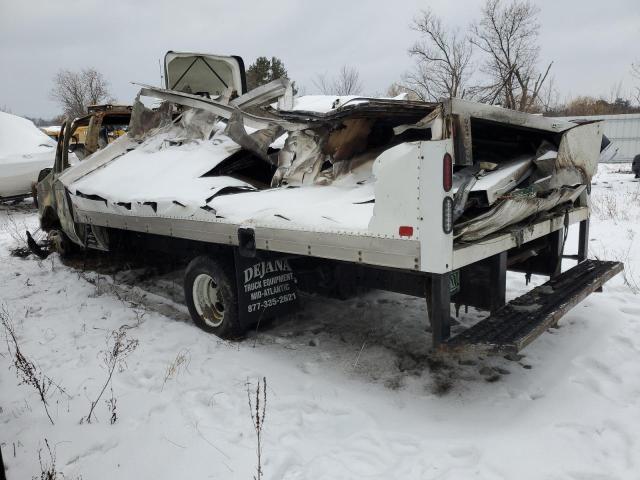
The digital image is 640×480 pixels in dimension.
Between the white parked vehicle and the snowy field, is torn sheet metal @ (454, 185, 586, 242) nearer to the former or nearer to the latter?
the snowy field

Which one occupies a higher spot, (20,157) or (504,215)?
(20,157)

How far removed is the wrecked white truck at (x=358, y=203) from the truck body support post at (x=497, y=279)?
0.03 feet

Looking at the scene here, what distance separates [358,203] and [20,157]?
1048 cm

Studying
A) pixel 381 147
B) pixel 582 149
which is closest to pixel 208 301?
pixel 381 147

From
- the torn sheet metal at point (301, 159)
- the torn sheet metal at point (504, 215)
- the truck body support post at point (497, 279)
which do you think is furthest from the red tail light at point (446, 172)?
the torn sheet metal at point (301, 159)

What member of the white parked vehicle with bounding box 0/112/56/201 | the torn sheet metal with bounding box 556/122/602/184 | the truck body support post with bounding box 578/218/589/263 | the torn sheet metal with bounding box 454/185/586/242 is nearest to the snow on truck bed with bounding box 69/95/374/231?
the torn sheet metal with bounding box 454/185/586/242

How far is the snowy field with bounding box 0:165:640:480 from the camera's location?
262cm

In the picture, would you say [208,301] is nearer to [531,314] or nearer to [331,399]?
[331,399]

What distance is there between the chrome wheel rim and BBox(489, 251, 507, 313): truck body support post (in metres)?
2.31

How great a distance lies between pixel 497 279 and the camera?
10.9 feet

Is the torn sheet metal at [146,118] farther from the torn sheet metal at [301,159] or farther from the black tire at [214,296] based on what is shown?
the black tire at [214,296]

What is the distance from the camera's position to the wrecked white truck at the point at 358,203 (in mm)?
2824

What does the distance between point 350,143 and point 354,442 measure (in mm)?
2356

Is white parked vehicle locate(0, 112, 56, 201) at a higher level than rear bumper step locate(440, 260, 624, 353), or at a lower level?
higher
